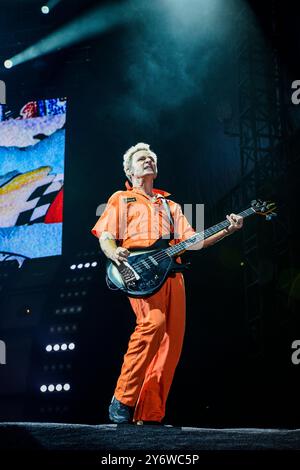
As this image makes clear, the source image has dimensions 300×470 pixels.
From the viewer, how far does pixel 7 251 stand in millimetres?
7012

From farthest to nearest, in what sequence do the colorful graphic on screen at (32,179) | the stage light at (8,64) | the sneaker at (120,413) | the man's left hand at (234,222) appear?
the stage light at (8,64), the colorful graphic on screen at (32,179), the man's left hand at (234,222), the sneaker at (120,413)

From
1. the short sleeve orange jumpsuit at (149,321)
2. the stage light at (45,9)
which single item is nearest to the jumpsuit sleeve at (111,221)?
the short sleeve orange jumpsuit at (149,321)

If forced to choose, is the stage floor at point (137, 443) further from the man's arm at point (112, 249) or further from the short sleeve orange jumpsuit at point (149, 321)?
the man's arm at point (112, 249)

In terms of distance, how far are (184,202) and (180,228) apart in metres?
1.50

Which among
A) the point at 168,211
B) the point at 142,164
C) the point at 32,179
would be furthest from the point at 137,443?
the point at 32,179

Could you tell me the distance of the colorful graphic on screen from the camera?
6.94 metres

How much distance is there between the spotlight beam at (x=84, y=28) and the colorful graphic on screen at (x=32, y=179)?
0.56m

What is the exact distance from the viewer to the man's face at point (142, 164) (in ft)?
14.9

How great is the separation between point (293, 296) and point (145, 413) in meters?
2.04

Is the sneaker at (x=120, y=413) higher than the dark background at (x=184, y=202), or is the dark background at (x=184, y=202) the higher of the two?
the dark background at (x=184, y=202)

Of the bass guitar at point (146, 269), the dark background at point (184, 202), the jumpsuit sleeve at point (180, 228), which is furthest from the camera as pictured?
the dark background at point (184, 202)

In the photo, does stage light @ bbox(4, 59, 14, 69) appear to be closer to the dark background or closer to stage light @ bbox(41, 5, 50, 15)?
the dark background

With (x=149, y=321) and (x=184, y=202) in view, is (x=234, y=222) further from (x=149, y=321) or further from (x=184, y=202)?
(x=184, y=202)
